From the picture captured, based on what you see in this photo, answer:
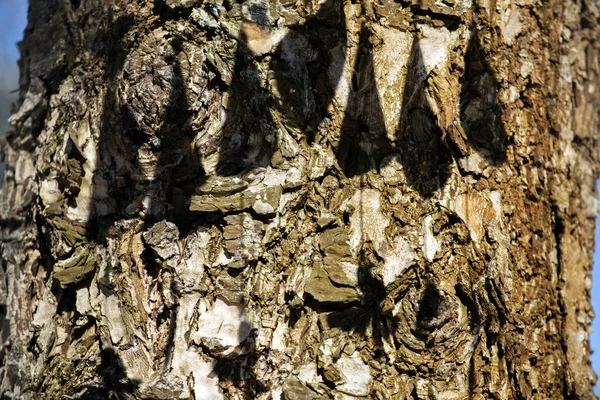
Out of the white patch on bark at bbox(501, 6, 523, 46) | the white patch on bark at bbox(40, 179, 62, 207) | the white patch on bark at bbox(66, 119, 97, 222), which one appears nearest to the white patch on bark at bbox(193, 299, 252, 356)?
the white patch on bark at bbox(66, 119, 97, 222)

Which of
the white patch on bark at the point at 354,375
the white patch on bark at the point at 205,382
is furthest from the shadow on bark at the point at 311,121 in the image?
the white patch on bark at the point at 354,375

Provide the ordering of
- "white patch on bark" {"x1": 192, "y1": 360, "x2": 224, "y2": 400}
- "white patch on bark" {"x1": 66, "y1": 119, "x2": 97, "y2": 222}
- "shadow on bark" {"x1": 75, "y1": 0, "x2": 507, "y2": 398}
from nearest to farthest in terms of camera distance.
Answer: "white patch on bark" {"x1": 192, "y1": 360, "x2": 224, "y2": 400} → "shadow on bark" {"x1": 75, "y1": 0, "x2": 507, "y2": 398} → "white patch on bark" {"x1": 66, "y1": 119, "x2": 97, "y2": 222}

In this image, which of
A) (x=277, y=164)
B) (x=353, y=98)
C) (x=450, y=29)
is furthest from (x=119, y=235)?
(x=450, y=29)

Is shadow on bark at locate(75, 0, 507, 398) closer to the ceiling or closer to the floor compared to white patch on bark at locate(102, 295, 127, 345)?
closer to the ceiling

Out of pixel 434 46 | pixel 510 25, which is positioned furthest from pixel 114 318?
pixel 510 25

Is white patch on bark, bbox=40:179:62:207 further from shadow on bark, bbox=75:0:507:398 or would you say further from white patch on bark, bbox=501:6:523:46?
white patch on bark, bbox=501:6:523:46

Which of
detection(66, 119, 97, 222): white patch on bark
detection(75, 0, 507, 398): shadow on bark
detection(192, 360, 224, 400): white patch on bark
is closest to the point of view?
detection(192, 360, 224, 400): white patch on bark

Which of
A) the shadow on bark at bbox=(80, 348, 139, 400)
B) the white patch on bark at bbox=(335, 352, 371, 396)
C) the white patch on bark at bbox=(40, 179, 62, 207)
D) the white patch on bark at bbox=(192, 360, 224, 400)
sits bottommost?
the shadow on bark at bbox=(80, 348, 139, 400)

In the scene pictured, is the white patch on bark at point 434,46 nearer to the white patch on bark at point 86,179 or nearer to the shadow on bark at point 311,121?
the shadow on bark at point 311,121

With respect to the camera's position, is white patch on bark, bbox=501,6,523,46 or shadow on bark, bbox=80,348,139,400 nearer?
shadow on bark, bbox=80,348,139,400
